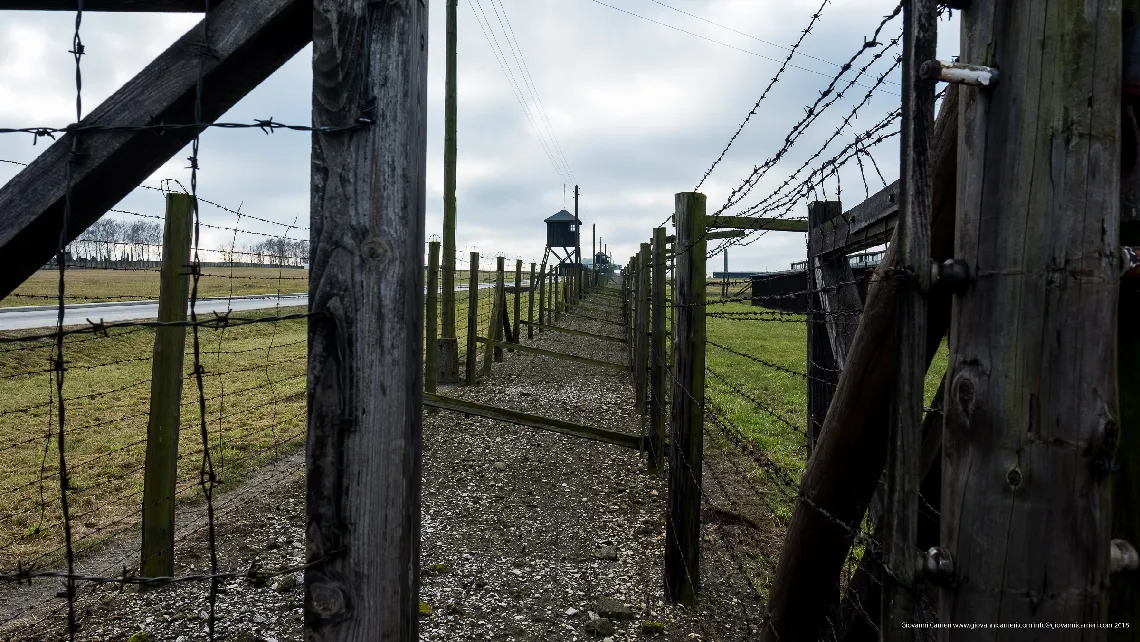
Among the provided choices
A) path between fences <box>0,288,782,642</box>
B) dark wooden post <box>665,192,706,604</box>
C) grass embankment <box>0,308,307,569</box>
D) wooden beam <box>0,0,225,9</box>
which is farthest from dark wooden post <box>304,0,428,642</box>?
dark wooden post <box>665,192,706,604</box>

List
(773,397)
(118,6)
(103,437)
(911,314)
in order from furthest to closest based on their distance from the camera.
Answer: (773,397) < (103,437) < (118,6) < (911,314)

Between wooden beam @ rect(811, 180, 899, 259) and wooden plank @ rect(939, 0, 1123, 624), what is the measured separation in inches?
42.7

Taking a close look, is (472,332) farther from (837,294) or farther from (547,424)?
(837,294)

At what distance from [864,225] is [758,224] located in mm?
1451

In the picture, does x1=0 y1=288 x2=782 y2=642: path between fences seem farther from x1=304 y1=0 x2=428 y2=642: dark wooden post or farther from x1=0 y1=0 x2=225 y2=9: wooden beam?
x1=0 y1=0 x2=225 y2=9: wooden beam

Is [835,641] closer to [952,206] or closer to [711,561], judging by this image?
[952,206]

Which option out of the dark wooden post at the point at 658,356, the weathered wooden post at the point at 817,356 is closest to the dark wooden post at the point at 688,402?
the weathered wooden post at the point at 817,356

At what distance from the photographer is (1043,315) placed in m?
1.16

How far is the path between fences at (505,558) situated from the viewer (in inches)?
140

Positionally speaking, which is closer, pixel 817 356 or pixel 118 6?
pixel 118 6

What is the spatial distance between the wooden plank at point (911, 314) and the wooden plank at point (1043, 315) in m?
0.08

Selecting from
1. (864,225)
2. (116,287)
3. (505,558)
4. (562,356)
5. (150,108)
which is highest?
(150,108)

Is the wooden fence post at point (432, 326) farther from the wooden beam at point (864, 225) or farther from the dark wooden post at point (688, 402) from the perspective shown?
the wooden beam at point (864, 225)

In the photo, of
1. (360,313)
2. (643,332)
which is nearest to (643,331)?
(643,332)
